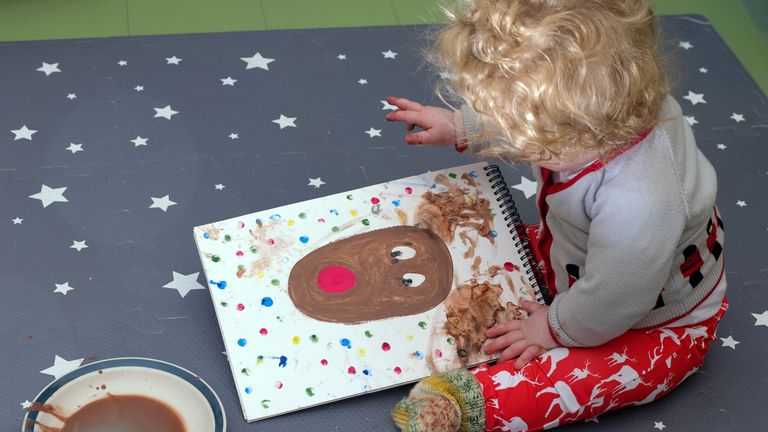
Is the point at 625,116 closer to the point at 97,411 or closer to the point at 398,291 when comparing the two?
the point at 398,291

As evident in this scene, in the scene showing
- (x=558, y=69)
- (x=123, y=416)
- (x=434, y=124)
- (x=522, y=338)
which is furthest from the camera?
(x=434, y=124)

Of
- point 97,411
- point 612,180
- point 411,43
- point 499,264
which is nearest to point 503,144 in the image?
point 612,180

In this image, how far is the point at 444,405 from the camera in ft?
3.21

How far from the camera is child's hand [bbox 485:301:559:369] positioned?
103cm

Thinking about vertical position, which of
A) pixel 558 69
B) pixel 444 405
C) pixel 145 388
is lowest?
pixel 444 405

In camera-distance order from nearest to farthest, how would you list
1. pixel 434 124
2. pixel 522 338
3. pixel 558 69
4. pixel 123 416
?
pixel 558 69 < pixel 123 416 < pixel 522 338 < pixel 434 124

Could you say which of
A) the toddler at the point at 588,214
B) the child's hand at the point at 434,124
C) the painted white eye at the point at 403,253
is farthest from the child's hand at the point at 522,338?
the child's hand at the point at 434,124

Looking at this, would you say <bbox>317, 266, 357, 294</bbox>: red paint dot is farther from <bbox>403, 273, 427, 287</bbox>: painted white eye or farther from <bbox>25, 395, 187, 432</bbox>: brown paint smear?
<bbox>25, 395, 187, 432</bbox>: brown paint smear

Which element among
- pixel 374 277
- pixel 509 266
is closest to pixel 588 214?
pixel 509 266

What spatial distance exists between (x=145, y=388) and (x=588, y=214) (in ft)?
1.62

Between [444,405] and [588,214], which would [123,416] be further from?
[588,214]

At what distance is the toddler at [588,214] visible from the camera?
852 millimetres

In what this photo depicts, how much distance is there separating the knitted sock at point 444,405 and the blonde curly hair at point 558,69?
267 millimetres

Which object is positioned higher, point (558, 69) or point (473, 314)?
point (558, 69)
